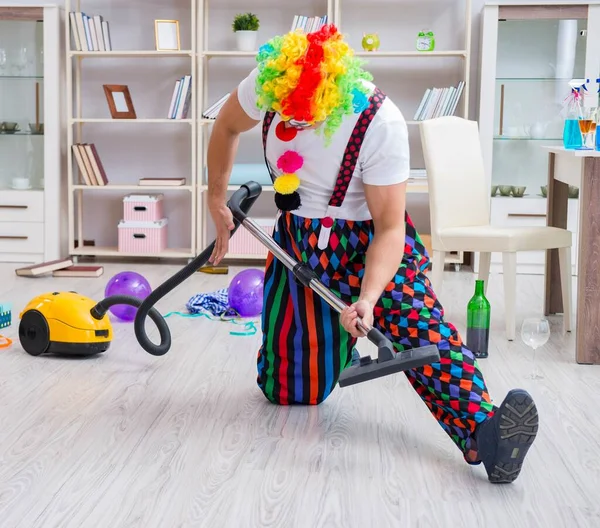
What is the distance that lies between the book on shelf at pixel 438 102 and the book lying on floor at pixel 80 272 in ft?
6.28

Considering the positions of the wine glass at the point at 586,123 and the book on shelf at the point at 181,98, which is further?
the book on shelf at the point at 181,98

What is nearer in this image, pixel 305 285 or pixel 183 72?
pixel 305 285

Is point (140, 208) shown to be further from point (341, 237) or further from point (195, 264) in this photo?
point (341, 237)

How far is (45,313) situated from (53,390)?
38 centimetres

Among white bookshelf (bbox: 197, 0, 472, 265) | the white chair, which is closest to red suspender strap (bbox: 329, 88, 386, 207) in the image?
the white chair

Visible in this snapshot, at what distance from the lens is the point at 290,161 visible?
2.15 m

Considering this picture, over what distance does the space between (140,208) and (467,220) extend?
2190 mm

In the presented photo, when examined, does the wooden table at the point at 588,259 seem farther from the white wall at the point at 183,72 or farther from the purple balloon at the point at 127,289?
the white wall at the point at 183,72

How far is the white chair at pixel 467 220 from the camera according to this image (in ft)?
11.2

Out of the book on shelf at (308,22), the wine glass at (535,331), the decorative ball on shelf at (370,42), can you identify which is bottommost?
the wine glass at (535,331)

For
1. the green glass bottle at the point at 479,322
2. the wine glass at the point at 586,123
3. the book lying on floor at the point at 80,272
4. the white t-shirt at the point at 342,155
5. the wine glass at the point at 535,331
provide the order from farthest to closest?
1. the book lying on floor at the point at 80,272
2. the wine glass at the point at 586,123
3. the green glass bottle at the point at 479,322
4. the wine glass at the point at 535,331
5. the white t-shirt at the point at 342,155

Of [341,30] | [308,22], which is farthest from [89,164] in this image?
[341,30]

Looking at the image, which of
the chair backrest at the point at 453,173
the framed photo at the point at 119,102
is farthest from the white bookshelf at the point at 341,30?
the chair backrest at the point at 453,173

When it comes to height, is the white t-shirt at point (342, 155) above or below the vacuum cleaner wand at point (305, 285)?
above
